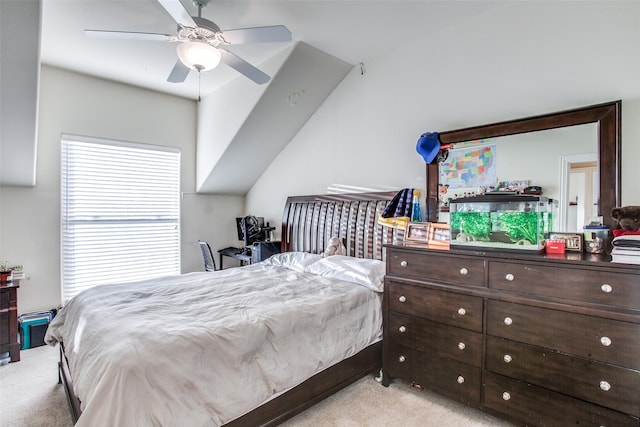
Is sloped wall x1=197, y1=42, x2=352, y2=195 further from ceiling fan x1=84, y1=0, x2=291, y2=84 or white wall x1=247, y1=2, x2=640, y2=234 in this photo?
ceiling fan x1=84, y1=0, x2=291, y2=84

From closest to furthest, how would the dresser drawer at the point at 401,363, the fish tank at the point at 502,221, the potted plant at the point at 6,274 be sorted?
the fish tank at the point at 502,221 → the dresser drawer at the point at 401,363 → the potted plant at the point at 6,274

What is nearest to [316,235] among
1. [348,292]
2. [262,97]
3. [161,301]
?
[348,292]

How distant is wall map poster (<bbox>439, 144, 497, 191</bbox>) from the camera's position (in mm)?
2527

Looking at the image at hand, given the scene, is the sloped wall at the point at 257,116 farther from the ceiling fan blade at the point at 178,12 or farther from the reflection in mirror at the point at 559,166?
the reflection in mirror at the point at 559,166

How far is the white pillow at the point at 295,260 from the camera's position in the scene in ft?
10.5

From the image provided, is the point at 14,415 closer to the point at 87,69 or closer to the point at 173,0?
the point at 173,0

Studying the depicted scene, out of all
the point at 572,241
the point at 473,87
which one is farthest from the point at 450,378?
the point at 473,87

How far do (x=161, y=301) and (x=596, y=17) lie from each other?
342 cm

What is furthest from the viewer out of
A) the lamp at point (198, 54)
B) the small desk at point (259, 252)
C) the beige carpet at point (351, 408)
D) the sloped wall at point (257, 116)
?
the small desk at point (259, 252)

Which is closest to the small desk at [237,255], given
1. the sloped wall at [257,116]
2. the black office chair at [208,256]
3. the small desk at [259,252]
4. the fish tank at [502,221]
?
the small desk at [259,252]

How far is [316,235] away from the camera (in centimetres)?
371

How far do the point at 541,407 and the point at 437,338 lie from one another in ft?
2.05

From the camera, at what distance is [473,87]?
8.73 ft

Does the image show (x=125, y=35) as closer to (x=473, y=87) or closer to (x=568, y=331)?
(x=473, y=87)
